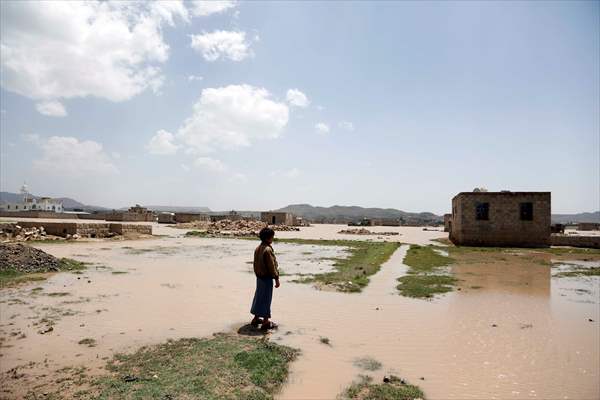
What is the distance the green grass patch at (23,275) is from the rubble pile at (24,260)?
157mm

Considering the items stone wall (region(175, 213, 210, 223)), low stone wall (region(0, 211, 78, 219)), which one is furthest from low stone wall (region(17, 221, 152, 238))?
low stone wall (region(0, 211, 78, 219))

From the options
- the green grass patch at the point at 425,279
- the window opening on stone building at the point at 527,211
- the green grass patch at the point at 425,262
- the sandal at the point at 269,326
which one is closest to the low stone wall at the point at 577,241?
the window opening on stone building at the point at 527,211

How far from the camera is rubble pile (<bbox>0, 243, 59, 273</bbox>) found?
12453 mm

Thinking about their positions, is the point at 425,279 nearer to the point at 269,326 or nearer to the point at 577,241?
the point at 269,326

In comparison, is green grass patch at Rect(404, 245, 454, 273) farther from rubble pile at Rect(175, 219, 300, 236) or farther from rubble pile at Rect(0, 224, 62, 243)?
rubble pile at Rect(0, 224, 62, 243)

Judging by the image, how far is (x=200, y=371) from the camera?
4.90m

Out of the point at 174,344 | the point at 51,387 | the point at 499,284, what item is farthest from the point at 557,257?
the point at 51,387

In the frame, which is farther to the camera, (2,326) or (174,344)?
(2,326)

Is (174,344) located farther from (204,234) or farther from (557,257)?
(204,234)

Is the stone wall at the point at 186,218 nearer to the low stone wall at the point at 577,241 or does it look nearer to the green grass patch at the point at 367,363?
the low stone wall at the point at 577,241

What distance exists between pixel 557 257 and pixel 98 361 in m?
22.0

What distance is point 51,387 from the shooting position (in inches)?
178

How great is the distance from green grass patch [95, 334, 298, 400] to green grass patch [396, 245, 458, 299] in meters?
5.78

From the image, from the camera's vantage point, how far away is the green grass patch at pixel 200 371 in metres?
4.38
